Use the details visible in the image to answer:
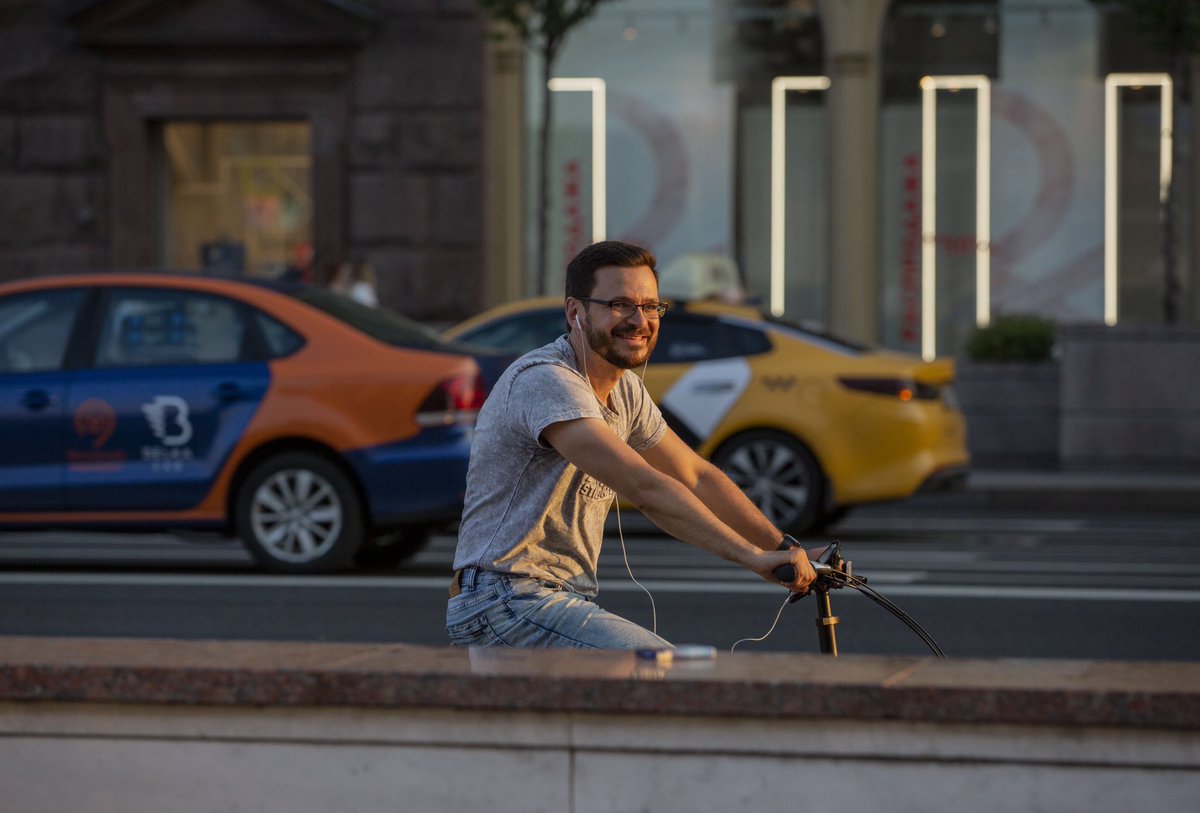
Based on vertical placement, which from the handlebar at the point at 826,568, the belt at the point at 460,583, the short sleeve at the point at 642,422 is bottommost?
the belt at the point at 460,583

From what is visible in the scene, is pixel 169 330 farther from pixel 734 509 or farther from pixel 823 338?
pixel 734 509

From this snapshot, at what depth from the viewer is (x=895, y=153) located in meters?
21.6

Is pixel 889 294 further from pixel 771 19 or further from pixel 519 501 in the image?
pixel 519 501

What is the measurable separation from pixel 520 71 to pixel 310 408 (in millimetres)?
11863

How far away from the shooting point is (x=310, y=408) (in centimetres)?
1018

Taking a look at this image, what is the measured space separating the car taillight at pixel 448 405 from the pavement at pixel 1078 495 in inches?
232

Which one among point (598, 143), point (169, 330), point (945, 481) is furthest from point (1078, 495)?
point (598, 143)

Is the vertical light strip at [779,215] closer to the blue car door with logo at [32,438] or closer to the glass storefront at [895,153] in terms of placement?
A: the glass storefront at [895,153]

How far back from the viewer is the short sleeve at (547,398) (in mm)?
4172

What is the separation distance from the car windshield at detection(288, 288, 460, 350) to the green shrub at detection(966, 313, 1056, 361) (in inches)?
349

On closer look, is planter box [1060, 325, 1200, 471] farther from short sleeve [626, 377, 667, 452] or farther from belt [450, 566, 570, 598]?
belt [450, 566, 570, 598]

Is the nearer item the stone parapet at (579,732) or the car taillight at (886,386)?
the stone parapet at (579,732)

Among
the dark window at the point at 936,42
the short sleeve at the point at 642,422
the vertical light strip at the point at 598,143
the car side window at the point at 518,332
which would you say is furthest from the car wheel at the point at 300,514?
the dark window at the point at 936,42

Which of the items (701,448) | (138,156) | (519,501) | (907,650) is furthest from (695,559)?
(138,156)
